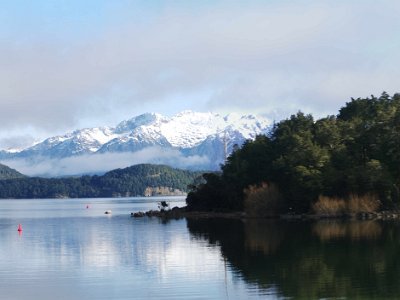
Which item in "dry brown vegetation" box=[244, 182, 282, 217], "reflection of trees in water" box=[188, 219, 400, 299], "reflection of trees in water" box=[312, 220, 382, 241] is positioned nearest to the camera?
"reflection of trees in water" box=[188, 219, 400, 299]

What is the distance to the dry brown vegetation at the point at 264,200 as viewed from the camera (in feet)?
299

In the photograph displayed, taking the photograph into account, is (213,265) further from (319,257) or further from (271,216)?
(271,216)

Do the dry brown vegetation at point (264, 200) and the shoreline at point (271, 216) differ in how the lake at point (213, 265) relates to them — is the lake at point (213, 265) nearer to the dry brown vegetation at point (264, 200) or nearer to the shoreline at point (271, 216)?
the shoreline at point (271, 216)

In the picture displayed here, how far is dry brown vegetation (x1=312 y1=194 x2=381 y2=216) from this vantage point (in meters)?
81.5

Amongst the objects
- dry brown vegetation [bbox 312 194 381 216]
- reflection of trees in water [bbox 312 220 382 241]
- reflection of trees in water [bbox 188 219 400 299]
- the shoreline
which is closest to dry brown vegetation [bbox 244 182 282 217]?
the shoreline

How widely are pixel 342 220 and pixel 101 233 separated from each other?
85.3 feet

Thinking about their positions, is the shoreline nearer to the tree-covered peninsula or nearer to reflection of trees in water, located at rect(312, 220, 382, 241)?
the tree-covered peninsula

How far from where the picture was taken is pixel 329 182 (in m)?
83.4

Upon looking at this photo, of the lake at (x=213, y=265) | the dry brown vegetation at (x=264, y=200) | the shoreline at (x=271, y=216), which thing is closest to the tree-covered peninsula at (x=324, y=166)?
the dry brown vegetation at (x=264, y=200)

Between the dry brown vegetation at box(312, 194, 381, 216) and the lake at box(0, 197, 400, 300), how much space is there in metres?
15.7

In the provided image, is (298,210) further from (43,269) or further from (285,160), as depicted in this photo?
(43,269)

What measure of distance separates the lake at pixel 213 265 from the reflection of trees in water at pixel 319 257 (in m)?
0.05

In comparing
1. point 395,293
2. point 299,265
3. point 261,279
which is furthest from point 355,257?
point 395,293

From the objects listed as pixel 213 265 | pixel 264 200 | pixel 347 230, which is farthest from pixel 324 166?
pixel 213 265
